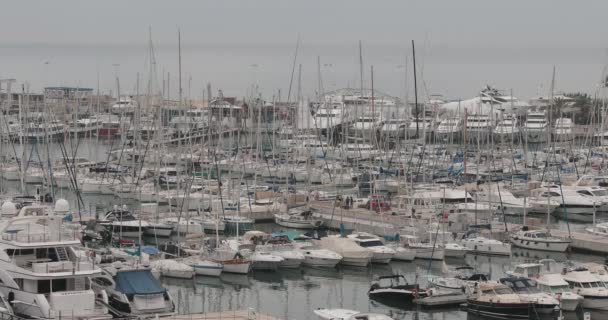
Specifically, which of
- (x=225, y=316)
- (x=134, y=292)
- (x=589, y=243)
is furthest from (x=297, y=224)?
(x=225, y=316)

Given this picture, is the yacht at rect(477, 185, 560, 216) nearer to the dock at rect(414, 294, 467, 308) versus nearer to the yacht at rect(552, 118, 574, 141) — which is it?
the dock at rect(414, 294, 467, 308)

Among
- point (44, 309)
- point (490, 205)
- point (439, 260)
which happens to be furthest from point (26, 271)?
point (490, 205)

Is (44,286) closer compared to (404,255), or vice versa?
(44,286)

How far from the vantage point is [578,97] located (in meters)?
142

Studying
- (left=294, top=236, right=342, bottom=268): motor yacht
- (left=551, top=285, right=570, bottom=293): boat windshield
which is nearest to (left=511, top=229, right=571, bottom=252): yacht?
(left=294, top=236, right=342, bottom=268): motor yacht

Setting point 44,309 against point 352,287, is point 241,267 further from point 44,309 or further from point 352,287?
point 44,309

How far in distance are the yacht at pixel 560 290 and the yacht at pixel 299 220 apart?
16783 mm

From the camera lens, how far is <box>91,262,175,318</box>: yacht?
96.5 ft

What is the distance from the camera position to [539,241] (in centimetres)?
4666

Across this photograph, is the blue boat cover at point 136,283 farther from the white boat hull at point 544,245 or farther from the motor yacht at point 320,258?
the white boat hull at point 544,245

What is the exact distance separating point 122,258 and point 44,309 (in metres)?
10.3

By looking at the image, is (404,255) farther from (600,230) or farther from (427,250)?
(600,230)

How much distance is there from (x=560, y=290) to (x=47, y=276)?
56.5ft

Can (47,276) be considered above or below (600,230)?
above
